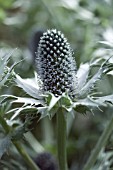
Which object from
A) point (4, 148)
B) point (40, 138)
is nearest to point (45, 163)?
point (4, 148)

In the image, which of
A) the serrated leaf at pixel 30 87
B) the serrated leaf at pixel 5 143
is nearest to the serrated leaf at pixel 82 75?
the serrated leaf at pixel 30 87

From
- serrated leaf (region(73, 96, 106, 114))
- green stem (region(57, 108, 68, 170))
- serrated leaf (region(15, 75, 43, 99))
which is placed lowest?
green stem (region(57, 108, 68, 170))

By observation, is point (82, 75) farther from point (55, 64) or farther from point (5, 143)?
point (5, 143)

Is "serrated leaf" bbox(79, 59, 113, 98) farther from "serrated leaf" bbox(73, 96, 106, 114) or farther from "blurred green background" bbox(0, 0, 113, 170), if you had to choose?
"blurred green background" bbox(0, 0, 113, 170)

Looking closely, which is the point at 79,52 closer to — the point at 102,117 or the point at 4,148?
the point at 102,117

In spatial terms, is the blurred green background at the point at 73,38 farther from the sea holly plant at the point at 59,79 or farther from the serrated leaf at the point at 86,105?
the serrated leaf at the point at 86,105

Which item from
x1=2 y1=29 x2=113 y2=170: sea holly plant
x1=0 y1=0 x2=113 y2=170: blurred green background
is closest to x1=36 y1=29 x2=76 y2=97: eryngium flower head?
x1=2 y1=29 x2=113 y2=170: sea holly plant
